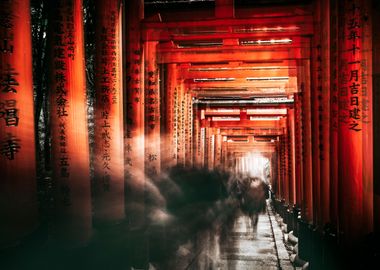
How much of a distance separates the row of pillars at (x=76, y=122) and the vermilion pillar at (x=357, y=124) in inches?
144

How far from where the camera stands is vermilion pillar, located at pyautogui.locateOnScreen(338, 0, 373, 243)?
591 cm

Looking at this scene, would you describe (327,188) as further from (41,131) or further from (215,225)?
(215,225)

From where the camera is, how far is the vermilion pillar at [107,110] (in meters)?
7.47

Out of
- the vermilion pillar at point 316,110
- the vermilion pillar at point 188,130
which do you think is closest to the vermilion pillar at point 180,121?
the vermilion pillar at point 188,130

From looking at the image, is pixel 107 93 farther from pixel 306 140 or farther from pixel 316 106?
pixel 306 140

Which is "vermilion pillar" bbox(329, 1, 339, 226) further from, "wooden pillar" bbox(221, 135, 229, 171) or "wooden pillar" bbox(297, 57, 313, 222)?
"wooden pillar" bbox(221, 135, 229, 171)

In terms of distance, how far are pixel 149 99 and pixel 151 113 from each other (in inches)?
12.7

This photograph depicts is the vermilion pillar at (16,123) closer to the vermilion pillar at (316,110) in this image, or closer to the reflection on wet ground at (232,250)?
the vermilion pillar at (316,110)

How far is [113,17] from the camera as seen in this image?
7.59 metres

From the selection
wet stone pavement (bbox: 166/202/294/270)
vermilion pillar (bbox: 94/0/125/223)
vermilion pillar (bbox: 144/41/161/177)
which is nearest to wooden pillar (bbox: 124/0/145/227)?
vermilion pillar (bbox: 144/41/161/177)

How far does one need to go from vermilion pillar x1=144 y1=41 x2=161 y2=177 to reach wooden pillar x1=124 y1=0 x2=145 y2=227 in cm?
69

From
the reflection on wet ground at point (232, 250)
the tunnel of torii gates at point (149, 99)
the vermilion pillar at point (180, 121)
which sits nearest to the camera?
the tunnel of torii gates at point (149, 99)

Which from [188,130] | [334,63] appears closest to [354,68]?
[334,63]

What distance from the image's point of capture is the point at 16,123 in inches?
185
